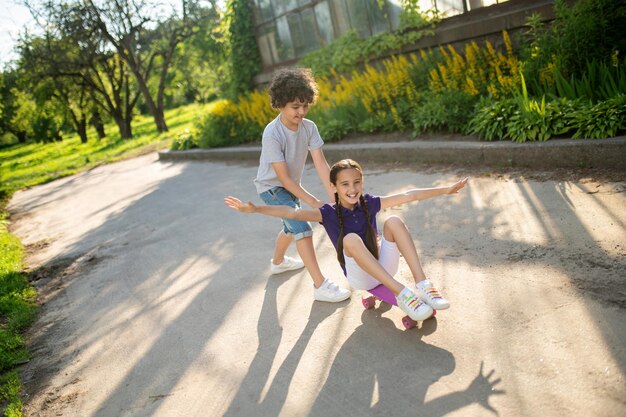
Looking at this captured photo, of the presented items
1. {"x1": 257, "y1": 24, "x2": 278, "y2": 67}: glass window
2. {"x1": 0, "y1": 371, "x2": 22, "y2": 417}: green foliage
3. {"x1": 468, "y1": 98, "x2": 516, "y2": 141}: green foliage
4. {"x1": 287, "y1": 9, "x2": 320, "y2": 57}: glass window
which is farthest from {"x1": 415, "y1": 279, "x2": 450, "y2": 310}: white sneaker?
{"x1": 257, "y1": 24, "x2": 278, "y2": 67}: glass window

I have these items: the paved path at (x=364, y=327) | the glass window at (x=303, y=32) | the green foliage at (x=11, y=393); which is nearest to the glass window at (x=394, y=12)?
the glass window at (x=303, y=32)

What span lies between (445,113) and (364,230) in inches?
175

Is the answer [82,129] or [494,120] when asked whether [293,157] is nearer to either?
[494,120]

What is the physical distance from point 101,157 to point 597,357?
2076 cm

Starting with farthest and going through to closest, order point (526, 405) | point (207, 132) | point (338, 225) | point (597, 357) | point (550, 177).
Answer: point (207, 132) < point (550, 177) < point (338, 225) < point (597, 357) < point (526, 405)

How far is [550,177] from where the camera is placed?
5117 millimetres

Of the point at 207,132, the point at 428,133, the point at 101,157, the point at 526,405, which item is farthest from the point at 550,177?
the point at 101,157

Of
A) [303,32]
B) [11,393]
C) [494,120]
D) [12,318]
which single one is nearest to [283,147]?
[11,393]

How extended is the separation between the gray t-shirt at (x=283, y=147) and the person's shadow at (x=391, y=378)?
1326 millimetres

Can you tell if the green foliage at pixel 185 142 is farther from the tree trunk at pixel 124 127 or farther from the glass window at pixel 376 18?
the tree trunk at pixel 124 127

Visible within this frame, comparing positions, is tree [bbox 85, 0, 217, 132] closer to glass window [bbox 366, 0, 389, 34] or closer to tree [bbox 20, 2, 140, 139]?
tree [bbox 20, 2, 140, 139]

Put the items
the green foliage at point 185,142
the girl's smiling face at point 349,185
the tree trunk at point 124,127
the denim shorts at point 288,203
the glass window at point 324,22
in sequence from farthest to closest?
the tree trunk at point 124,127 < the green foliage at point 185,142 < the glass window at point 324,22 < the denim shorts at point 288,203 < the girl's smiling face at point 349,185

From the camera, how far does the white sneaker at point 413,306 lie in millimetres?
2920

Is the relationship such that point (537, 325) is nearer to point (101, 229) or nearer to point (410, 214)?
point (410, 214)
